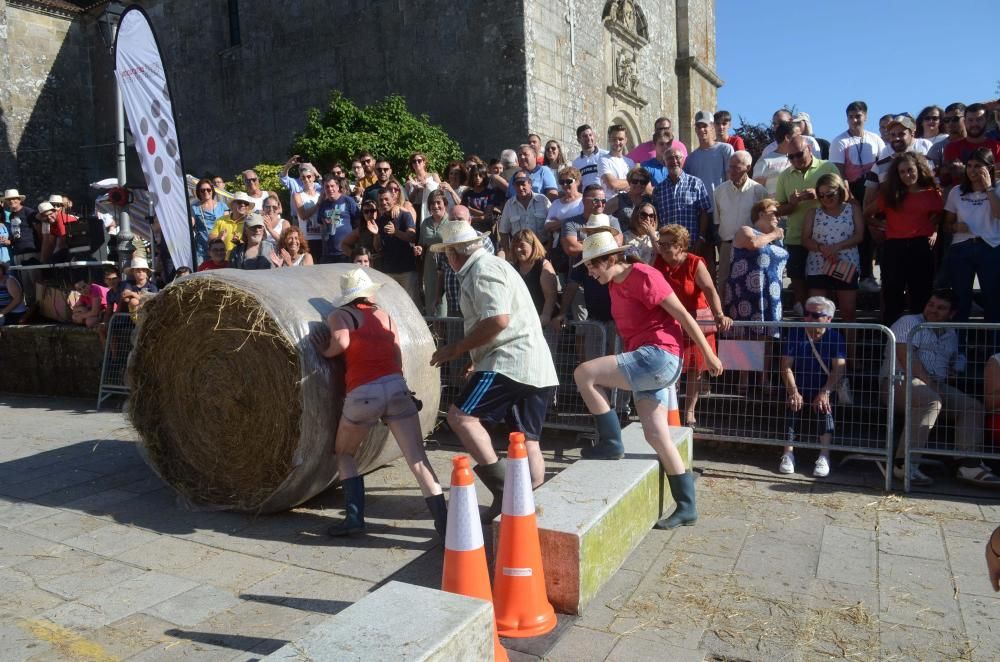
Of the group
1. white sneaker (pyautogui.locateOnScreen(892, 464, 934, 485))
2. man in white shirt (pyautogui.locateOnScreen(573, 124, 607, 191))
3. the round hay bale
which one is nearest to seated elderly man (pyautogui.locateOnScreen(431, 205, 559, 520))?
the round hay bale

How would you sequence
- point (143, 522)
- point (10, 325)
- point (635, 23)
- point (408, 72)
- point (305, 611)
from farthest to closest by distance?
point (635, 23), point (408, 72), point (10, 325), point (143, 522), point (305, 611)

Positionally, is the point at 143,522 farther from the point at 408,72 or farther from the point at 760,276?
the point at 408,72

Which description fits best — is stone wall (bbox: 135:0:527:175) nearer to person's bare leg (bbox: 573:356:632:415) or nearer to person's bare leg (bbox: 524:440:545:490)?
person's bare leg (bbox: 573:356:632:415)

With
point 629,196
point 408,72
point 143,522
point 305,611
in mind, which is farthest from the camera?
point 408,72

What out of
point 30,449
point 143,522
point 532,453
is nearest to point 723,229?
point 532,453

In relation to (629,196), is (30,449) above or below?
below

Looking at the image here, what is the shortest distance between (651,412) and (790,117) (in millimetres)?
5603

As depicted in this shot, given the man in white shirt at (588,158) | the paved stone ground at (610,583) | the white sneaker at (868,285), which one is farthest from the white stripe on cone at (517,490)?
the white sneaker at (868,285)

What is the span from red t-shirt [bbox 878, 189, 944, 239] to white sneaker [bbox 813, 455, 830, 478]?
98.6 inches

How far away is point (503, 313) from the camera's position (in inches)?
175

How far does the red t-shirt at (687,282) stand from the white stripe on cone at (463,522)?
139 inches

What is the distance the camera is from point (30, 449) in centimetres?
737

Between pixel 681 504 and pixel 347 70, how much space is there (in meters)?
16.7

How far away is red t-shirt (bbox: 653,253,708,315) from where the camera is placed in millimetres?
6309
